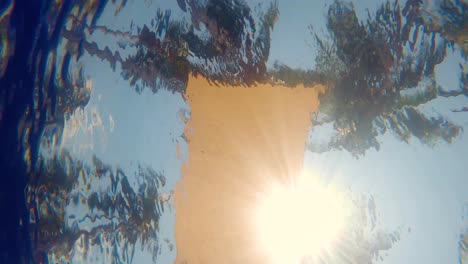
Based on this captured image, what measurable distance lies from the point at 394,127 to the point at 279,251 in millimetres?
4287

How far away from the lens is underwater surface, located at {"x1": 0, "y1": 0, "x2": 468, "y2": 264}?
5.20 meters

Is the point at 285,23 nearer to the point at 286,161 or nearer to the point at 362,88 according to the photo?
the point at 362,88

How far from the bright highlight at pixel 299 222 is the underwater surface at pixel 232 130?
5 cm

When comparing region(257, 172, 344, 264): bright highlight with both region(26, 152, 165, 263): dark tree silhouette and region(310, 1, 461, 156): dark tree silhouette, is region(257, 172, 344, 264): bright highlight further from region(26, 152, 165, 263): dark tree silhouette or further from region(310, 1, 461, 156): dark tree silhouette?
region(26, 152, 165, 263): dark tree silhouette

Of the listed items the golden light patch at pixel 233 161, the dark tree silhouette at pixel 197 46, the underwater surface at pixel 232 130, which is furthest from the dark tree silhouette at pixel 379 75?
the dark tree silhouette at pixel 197 46

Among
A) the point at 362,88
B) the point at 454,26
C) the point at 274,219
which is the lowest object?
the point at 274,219

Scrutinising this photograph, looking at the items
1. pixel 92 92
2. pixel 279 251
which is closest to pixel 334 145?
pixel 279 251

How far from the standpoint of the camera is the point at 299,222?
834 centimetres

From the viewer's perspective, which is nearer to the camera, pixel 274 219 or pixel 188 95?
pixel 188 95

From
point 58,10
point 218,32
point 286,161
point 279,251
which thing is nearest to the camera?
point 58,10

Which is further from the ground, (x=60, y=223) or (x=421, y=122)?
(x=421, y=122)

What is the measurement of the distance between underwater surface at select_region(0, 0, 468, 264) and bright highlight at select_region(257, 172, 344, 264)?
0.05 metres

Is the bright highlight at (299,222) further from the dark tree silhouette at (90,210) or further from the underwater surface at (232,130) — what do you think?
the dark tree silhouette at (90,210)

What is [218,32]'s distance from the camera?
5.23m
